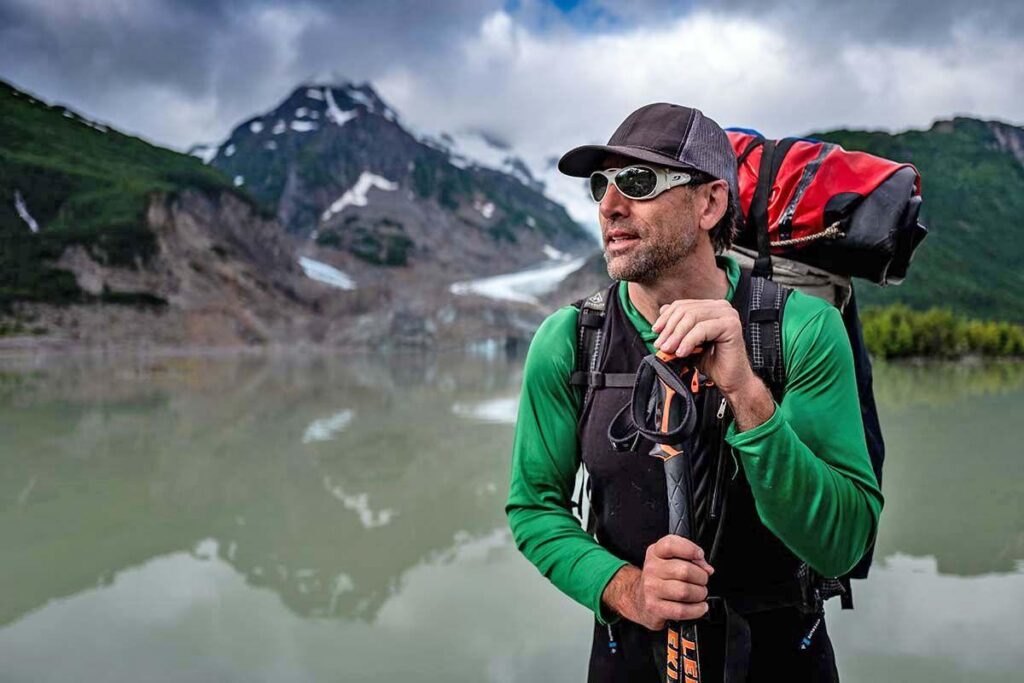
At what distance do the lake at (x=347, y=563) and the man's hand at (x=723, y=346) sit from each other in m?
3.63

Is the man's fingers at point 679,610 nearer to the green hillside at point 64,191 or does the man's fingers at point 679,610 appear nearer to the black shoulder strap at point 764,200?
the black shoulder strap at point 764,200

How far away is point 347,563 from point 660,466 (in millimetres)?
5740

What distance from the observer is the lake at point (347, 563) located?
4.91m

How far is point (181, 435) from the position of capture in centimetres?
1462

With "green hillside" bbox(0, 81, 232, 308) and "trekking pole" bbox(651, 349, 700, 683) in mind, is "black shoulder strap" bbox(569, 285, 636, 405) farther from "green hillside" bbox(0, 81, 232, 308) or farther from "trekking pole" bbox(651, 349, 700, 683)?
"green hillside" bbox(0, 81, 232, 308)

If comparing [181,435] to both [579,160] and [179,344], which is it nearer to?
[579,160]

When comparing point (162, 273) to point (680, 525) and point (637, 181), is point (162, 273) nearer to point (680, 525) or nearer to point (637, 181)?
point (637, 181)

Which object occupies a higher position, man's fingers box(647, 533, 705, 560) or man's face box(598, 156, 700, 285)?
man's face box(598, 156, 700, 285)

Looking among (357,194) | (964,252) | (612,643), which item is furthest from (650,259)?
(357,194)

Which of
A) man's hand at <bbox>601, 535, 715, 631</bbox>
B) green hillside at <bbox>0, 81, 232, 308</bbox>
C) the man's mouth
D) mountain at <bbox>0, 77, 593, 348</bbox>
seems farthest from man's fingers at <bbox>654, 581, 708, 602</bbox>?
green hillside at <bbox>0, 81, 232, 308</bbox>

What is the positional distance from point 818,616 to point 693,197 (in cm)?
113

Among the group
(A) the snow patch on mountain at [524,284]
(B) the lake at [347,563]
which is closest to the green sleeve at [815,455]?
(B) the lake at [347,563]

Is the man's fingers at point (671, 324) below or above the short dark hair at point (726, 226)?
below

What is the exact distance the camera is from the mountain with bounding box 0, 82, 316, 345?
68.0 meters
